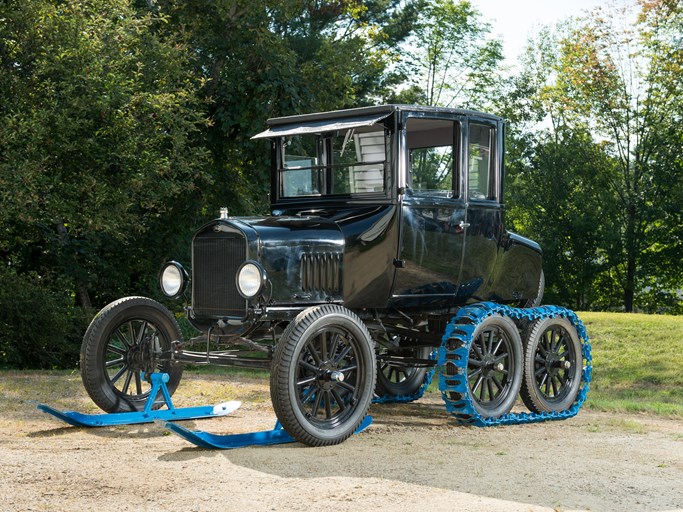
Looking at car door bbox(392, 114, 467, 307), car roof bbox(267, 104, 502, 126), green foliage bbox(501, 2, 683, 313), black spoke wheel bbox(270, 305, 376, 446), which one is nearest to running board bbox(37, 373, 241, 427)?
black spoke wheel bbox(270, 305, 376, 446)

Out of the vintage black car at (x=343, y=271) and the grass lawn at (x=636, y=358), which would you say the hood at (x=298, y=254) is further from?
the grass lawn at (x=636, y=358)

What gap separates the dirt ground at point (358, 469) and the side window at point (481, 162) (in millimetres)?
2143

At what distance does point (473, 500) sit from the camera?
19.0 feet

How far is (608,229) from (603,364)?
1747 cm

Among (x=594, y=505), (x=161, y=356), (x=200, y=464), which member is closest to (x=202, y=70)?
(x=161, y=356)

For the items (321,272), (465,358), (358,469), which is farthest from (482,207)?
(358,469)

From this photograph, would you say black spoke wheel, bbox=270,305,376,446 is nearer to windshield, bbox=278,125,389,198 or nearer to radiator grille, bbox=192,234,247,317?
radiator grille, bbox=192,234,247,317

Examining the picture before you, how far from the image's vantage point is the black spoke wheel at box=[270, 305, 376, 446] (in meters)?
7.21

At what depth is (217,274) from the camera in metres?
8.10

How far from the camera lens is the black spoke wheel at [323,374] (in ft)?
23.6

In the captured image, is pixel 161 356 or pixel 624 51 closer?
pixel 161 356

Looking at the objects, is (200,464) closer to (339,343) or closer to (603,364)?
(339,343)

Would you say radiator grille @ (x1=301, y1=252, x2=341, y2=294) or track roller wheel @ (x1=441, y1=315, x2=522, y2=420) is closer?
radiator grille @ (x1=301, y1=252, x2=341, y2=294)

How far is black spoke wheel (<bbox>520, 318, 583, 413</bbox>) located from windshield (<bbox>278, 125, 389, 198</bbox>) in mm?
2138
